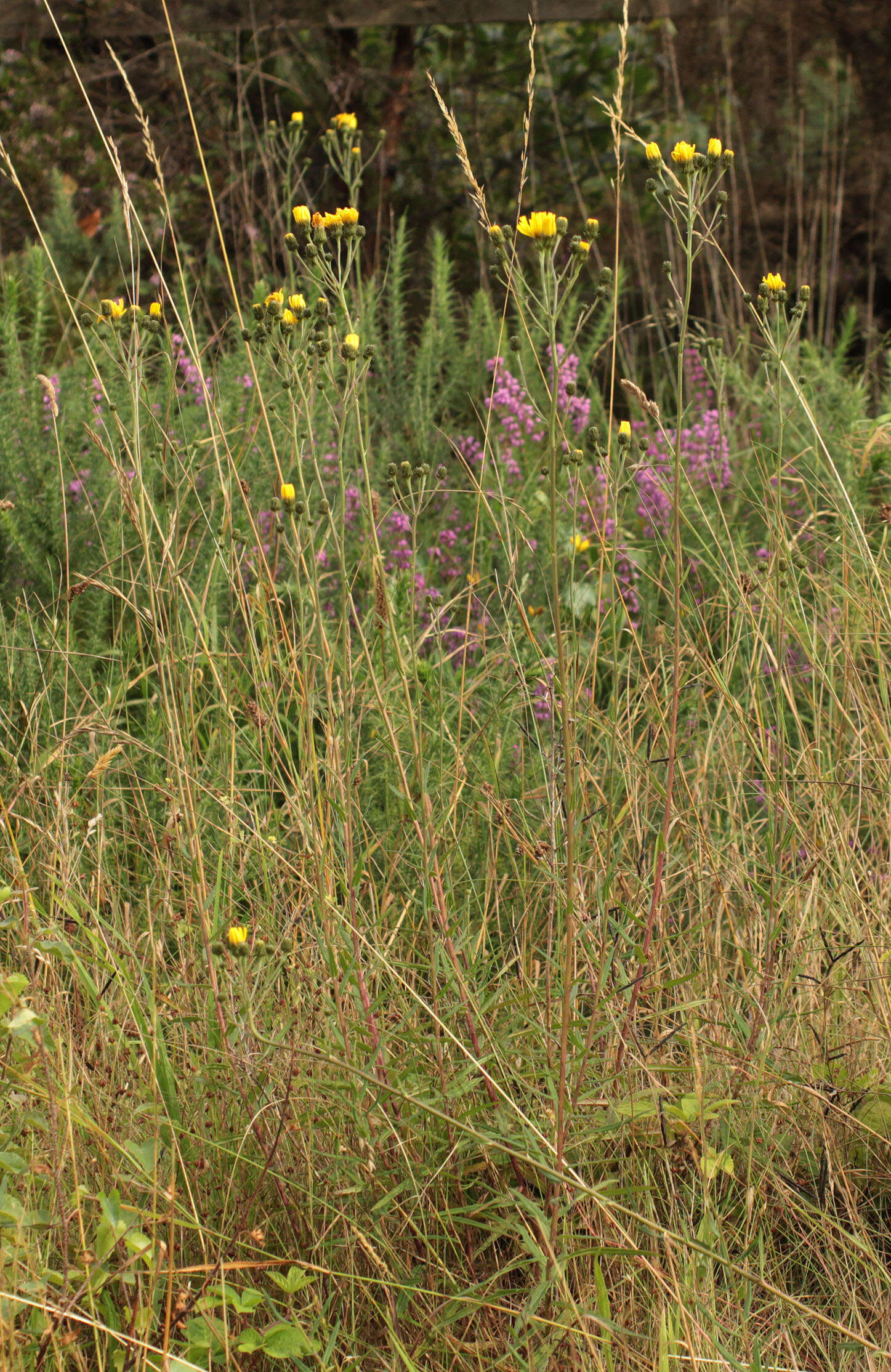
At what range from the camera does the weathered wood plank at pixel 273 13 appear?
16.6ft

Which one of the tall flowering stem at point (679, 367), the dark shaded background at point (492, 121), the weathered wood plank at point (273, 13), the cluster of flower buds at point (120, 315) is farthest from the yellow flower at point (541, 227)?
the weathered wood plank at point (273, 13)

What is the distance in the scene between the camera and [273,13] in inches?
203

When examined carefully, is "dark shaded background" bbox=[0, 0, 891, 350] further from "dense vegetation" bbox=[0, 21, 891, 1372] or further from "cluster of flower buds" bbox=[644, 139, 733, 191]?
"cluster of flower buds" bbox=[644, 139, 733, 191]

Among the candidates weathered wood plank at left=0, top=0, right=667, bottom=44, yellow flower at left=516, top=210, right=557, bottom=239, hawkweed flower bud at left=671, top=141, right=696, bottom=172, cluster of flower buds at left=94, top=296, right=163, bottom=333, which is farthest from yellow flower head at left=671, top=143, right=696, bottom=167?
weathered wood plank at left=0, top=0, right=667, bottom=44

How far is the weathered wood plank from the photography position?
5.05m

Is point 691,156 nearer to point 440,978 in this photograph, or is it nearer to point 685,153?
point 685,153

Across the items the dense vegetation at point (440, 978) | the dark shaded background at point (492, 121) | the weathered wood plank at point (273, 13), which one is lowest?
the dense vegetation at point (440, 978)

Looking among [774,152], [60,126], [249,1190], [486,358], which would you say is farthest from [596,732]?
[60,126]

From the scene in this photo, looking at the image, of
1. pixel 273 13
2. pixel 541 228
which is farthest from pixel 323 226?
pixel 273 13

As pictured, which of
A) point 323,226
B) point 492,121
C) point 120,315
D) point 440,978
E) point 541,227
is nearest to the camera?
point 541,227

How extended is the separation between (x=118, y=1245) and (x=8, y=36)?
5.77 metres

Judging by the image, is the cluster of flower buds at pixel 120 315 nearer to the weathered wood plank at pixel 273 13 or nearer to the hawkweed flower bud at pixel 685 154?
the hawkweed flower bud at pixel 685 154

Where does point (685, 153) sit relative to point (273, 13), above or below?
below

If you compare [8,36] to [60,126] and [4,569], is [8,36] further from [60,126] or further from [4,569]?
[4,569]
